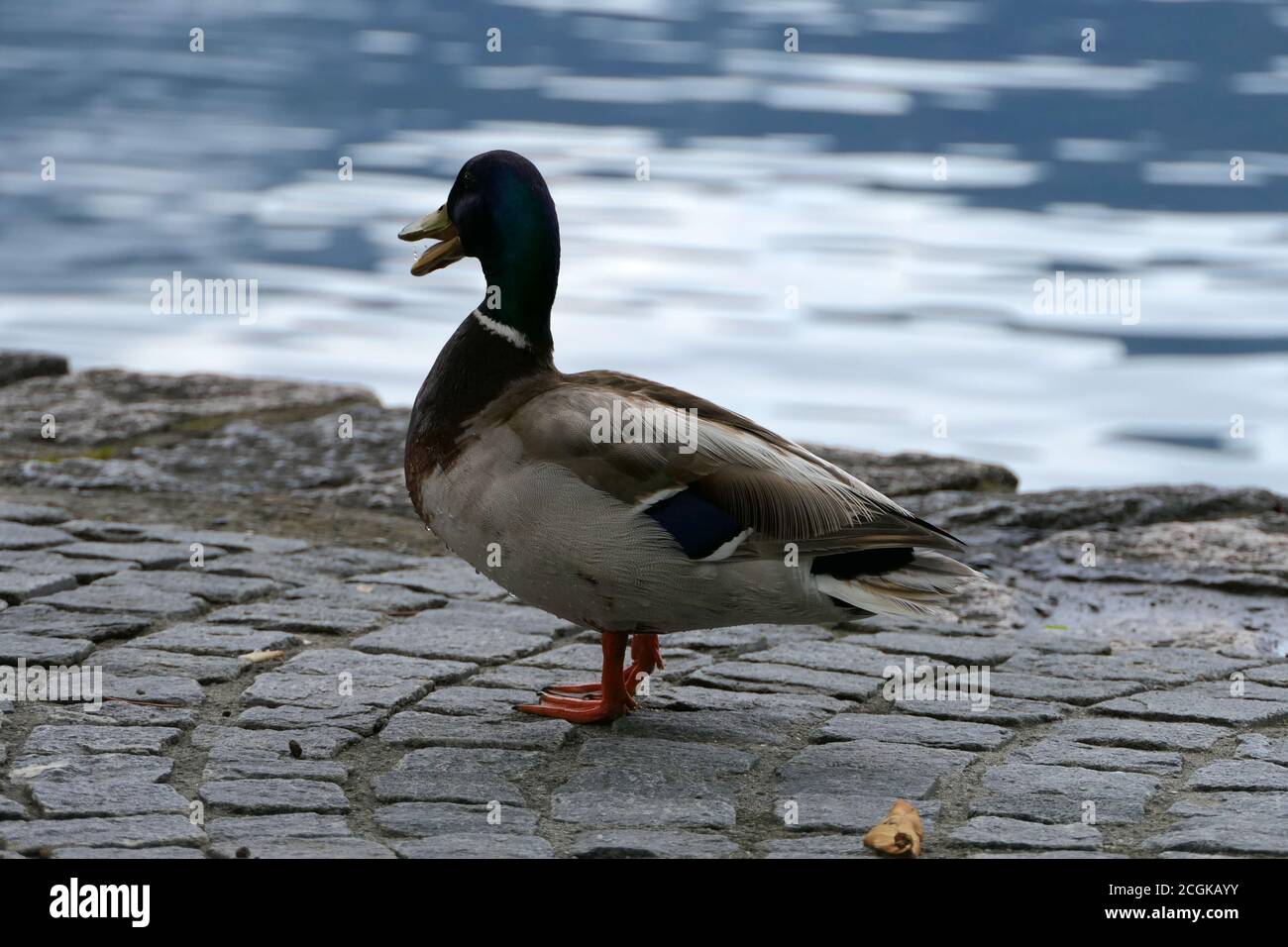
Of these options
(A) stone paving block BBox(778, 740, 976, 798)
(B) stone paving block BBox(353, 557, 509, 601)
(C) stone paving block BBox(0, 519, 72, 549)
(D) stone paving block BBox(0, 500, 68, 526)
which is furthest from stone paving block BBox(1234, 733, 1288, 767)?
(D) stone paving block BBox(0, 500, 68, 526)

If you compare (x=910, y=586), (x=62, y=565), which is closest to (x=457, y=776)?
(x=910, y=586)

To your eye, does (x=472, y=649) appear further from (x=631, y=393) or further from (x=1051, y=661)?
(x=1051, y=661)

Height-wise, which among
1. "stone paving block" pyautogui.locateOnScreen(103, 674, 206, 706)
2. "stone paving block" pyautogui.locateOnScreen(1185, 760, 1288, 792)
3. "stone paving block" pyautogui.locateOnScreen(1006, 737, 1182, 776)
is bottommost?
"stone paving block" pyautogui.locateOnScreen(1185, 760, 1288, 792)

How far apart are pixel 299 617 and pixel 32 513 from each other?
1.58 metres

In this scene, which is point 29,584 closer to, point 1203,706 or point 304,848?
point 304,848

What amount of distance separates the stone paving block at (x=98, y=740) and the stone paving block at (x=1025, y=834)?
1764 millimetres

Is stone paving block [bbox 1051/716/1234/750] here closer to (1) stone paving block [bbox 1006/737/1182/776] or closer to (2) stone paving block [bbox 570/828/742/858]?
(1) stone paving block [bbox 1006/737/1182/776]

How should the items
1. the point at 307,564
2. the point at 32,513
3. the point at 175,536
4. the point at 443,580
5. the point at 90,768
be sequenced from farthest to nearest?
Result: the point at 32,513 < the point at 175,536 < the point at 307,564 < the point at 443,580 < the point at 90,768

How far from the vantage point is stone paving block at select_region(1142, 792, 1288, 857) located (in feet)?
10.6

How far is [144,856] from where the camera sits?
3031 mm

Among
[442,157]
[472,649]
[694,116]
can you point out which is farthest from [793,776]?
[694,116]

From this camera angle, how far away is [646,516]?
12.2 ft

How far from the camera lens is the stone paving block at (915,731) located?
3.95m

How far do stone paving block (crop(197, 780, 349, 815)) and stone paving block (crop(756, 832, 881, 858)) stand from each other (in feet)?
2.86
